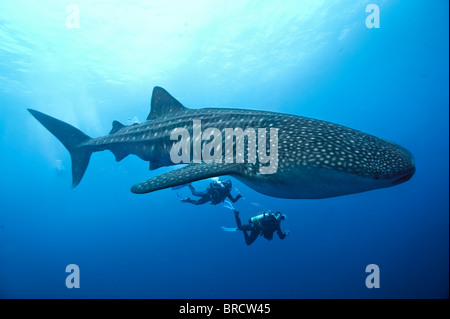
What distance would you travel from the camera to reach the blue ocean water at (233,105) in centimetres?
2464

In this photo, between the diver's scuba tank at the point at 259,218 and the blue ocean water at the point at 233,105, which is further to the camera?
the blue ocean water at the point at 233,105

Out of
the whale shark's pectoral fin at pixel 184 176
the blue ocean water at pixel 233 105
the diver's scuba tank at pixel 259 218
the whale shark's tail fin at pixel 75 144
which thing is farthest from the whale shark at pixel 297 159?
the blue ocean water at pixel 233 105

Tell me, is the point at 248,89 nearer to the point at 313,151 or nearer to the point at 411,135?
the point at 313,151

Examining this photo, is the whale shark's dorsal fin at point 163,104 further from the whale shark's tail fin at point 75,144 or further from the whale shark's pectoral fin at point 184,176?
the whale shark's pectoral fin at point 184,176

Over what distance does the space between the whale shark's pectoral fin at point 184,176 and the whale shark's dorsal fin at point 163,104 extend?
2.97 m

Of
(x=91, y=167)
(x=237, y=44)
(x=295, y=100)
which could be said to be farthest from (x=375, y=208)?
(x=91, y=167)

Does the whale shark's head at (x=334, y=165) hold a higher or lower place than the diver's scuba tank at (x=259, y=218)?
higher

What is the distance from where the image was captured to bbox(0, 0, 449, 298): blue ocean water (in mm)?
24641

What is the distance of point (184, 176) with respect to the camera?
373cm

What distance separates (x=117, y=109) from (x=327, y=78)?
4308 cm

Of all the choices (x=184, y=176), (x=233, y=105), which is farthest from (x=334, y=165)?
(x=233, y=105)

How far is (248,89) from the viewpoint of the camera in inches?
1700

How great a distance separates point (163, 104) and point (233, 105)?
43.0 metres

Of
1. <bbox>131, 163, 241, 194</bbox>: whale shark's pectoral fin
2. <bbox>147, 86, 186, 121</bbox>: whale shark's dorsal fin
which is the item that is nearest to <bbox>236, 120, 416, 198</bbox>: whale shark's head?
<bbox>131, 163, 241, 194</bbox>: whale shark's pectoral fin
